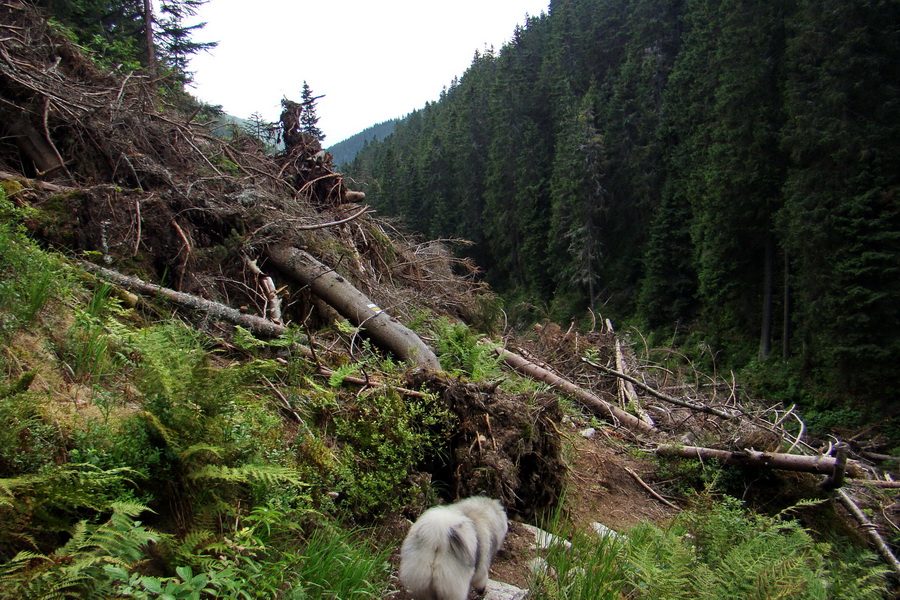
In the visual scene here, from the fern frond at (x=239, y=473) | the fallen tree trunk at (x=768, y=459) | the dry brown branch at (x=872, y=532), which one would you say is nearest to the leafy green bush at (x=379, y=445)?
the fern frond at (x=239, y=473)

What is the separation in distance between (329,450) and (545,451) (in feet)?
6.05

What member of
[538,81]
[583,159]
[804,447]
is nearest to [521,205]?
[583,159]

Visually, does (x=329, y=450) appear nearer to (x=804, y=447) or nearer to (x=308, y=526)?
(x=308, y=526)


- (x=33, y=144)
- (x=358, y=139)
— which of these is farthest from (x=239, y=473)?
(x=358, y=139)

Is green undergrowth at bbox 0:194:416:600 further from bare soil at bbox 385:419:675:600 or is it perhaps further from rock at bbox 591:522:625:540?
rock at bbox 591:522:625:540

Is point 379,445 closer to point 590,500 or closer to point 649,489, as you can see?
point 590,500

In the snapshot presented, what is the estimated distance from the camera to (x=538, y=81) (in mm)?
46719

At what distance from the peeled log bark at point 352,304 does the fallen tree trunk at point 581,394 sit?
1841 mm

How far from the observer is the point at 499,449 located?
12.6 ft

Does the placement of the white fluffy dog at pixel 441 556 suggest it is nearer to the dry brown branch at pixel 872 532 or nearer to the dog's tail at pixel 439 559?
the dog's tail at pixel 439 559

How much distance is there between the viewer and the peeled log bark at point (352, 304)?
5.58m

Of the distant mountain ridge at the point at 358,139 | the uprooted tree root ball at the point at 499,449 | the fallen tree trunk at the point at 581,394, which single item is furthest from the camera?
the distant mountain ridge at the point at 358,139

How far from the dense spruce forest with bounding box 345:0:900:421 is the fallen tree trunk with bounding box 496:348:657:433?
1381 centimetres

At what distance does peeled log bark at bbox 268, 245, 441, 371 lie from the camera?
5584 mm
